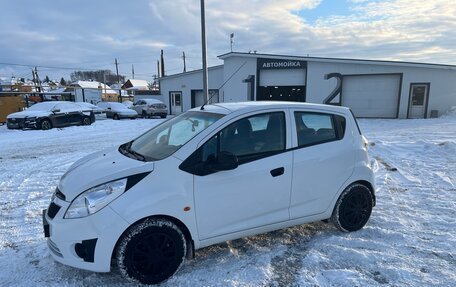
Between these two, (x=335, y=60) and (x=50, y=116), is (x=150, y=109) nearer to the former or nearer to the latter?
(x=50, y=116)

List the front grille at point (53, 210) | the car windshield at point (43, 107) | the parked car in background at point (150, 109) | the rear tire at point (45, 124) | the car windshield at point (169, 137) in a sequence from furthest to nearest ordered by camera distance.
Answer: the parked car in background at point (150, 109), the car windshield at point (43, 107), the rear tire at point (45, 124), the car windshield at point (169, 137), the front grille at point (53, 210)

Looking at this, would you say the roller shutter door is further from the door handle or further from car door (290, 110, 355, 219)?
the door handle

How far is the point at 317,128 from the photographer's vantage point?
389cm

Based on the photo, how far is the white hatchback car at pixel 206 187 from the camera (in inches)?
111

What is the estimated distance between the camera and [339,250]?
362 centimetres

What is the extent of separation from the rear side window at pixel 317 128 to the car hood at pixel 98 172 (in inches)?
69.9

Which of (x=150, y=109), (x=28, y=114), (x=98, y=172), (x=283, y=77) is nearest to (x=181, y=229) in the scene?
(x=98, y=172)

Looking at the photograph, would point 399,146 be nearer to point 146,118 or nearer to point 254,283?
point 254,283

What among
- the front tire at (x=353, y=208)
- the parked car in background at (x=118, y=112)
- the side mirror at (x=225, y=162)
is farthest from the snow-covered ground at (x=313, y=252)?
the parked car in background at (x=118, y=112)

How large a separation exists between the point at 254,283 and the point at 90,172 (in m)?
1.92

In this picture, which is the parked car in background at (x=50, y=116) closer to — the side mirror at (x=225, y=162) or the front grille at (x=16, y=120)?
the front grille at (x=16, y=120)

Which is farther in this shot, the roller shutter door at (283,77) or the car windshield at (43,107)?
the roller shutter door at (283,77)

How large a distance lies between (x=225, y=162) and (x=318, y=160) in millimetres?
1290

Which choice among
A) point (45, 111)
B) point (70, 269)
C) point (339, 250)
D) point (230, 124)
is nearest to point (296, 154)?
point (230, 124)
